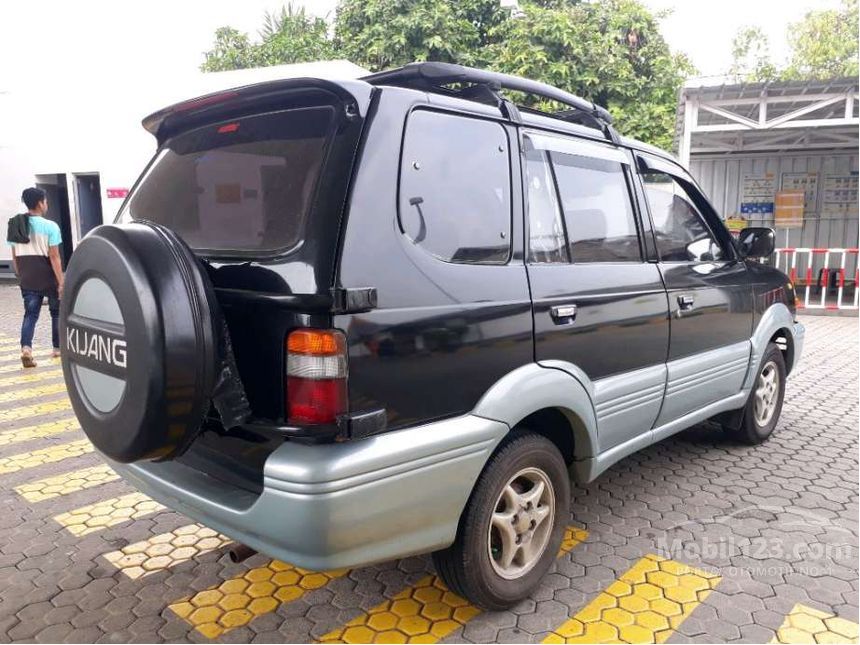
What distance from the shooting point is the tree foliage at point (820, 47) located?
25.8m

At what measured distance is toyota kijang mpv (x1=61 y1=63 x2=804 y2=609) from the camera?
1997 millimetres

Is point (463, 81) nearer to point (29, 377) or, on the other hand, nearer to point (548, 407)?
point (548, 407)

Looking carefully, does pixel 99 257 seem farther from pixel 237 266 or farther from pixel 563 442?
pixel 563 442

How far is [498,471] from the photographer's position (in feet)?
8.03

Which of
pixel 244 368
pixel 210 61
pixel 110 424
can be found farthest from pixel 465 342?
pixel 210 61

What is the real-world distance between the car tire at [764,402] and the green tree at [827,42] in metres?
25.4

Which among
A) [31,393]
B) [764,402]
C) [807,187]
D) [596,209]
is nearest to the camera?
[596,209]

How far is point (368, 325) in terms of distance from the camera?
203cm

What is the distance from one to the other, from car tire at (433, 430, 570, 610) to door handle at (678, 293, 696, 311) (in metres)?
1.19

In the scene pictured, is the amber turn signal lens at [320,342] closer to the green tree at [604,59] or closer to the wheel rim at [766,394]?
the wheel rim at [766,394]

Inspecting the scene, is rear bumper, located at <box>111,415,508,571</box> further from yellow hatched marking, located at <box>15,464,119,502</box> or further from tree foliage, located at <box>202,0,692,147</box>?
tree foliage, located at <box>202,0,692,147</box>

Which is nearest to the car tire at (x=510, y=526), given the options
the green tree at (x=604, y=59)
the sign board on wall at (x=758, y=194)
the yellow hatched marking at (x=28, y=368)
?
the yellow hatched marking at (x=28, y=368)

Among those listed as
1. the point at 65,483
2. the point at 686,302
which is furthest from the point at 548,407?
the point at 65,483

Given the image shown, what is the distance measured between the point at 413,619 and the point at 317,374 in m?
1.20
